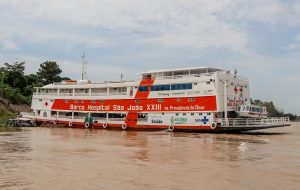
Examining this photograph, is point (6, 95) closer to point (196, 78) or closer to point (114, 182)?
point (196, 78)

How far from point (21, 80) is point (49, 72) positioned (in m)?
7.78

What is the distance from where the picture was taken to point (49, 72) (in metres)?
76.1

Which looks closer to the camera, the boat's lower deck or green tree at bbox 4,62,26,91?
the boat's lower deck

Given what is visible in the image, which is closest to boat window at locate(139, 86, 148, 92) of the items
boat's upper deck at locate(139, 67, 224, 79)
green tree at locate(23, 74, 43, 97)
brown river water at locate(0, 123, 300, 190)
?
boat's upper deck at locate(139, 67, 224, 79)

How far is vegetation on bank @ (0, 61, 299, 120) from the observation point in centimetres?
5913

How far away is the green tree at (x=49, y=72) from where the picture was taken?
248 ft

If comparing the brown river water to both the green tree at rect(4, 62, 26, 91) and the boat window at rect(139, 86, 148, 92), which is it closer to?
the boat window at rect(139, 86, 148, 92)

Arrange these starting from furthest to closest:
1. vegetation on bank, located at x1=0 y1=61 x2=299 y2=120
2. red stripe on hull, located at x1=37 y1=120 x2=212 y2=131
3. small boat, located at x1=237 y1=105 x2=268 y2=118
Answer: vegetation on bank, located at x1=0 y1=61 x2=299 y2=120 → red stripe on hull, located at x1=37 y1=120 x2=212 y2=131 → small boat, located at x1=237 y1=105 x2=268 y2=118

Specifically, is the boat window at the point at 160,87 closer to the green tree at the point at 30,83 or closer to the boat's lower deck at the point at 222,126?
the boat's lower deck at the point at 222,126

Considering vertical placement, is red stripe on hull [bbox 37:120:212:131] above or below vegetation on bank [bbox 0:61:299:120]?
below

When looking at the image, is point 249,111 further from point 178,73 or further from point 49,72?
point 49,72

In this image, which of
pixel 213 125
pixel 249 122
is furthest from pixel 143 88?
pixel 249 122

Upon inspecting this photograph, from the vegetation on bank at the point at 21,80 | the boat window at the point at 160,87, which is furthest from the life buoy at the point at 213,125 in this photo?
the vegetation on bank at the point at 21,80

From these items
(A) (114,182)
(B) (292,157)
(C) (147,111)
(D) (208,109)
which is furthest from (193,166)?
(C) (147,111)
